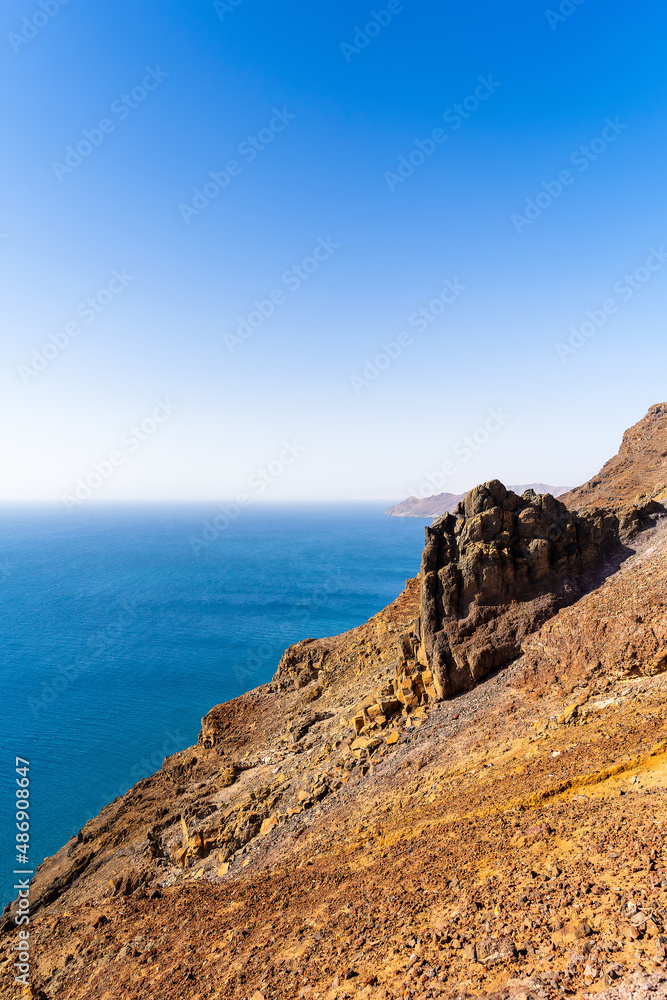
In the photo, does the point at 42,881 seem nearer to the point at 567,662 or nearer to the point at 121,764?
the point at 121,764

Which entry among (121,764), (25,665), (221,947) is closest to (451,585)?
(221,947)

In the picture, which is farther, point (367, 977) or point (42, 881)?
point (42, 881)

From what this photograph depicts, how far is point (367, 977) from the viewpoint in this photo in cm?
933

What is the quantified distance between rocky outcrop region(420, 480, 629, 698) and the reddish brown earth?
3.20 feet

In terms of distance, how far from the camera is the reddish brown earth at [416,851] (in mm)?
8570

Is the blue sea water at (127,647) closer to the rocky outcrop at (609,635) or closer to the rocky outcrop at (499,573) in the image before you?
the rocky outcrop at (499,573)

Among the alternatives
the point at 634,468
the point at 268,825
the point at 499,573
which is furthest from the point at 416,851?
the point at 634,468

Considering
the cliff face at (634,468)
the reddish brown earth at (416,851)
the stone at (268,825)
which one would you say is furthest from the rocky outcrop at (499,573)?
the cliff face at (634,468)

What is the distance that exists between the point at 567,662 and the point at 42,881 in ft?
96.3

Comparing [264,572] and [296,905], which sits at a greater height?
[264,572]

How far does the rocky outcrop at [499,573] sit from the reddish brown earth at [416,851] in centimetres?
98

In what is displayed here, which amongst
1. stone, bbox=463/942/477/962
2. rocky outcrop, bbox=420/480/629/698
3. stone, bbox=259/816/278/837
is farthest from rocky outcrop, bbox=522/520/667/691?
stone, bbox=259/816/278/837

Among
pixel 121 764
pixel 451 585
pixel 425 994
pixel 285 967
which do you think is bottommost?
pixel 121 764

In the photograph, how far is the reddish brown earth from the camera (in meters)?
8.57
